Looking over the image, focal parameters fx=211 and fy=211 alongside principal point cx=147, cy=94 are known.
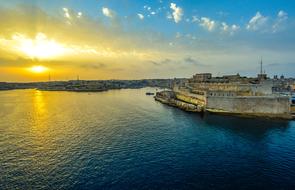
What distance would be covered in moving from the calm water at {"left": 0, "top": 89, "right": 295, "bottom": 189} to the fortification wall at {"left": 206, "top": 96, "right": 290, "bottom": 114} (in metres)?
8.65

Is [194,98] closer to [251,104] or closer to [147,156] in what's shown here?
[251,104]

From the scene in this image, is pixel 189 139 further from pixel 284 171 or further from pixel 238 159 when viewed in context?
pixel 284 171

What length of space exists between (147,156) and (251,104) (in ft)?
122

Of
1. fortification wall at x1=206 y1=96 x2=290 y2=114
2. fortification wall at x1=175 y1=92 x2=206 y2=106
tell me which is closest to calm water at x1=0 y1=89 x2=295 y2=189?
fortification wall at x1=206 y1=96 x2=290 y2=114

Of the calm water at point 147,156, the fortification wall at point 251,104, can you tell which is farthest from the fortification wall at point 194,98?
the calm water at point 147,156

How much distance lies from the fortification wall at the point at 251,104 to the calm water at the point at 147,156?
341 inches

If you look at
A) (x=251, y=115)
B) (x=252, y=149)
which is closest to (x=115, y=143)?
(x=252, y=149)

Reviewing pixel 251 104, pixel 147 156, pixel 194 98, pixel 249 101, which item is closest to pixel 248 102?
pixel 249 101

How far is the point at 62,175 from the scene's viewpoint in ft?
65.8

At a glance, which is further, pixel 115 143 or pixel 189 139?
pixel 189 139

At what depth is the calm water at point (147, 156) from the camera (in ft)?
62.6

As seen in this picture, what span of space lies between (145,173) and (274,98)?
4194cm

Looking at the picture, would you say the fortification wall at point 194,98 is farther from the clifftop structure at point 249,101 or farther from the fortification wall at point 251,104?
the fortification wall at point 251,104

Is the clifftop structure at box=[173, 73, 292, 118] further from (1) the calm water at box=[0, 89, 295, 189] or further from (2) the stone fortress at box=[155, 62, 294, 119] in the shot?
(1) the calm water at box=[0, 89, 295, 189]
